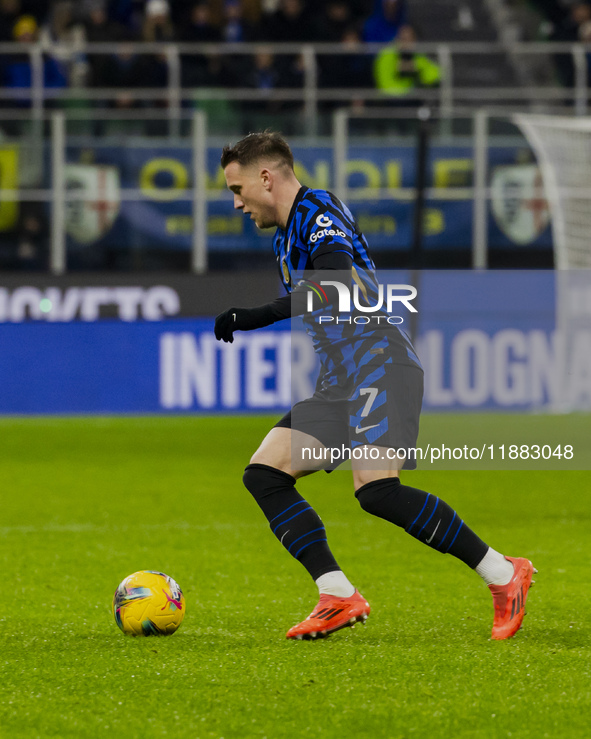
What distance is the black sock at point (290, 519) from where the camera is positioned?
4.21m

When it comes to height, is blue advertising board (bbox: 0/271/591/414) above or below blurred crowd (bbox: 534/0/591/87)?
below

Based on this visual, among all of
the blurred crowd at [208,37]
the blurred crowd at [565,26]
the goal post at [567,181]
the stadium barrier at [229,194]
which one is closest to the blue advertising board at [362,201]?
the stadium barrier at [229,194]

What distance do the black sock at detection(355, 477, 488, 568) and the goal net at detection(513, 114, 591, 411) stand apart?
868cm

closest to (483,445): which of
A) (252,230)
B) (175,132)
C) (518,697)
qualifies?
(252,230)

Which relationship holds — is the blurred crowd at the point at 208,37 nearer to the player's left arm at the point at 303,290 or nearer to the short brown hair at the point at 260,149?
the short brown hair at the point at 260,149

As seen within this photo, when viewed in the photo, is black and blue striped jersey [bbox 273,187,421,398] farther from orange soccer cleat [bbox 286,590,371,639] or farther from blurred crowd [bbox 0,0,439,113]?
blurred crowd [bbox 0,0,439,113]

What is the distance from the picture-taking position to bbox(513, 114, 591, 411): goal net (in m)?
12.4

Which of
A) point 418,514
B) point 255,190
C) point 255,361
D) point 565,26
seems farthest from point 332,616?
point 565,26

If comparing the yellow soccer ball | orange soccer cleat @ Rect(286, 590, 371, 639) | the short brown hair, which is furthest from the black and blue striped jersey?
the yellow soccer ball

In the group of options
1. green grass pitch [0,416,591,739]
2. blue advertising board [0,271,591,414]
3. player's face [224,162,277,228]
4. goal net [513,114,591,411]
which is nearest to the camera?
green grass pitch [0,416,591,739]

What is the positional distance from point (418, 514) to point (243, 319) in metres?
0.87

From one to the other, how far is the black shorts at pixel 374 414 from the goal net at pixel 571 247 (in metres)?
8.56

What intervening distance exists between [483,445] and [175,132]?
499 cm

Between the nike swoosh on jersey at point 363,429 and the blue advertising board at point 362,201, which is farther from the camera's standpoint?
the blue advertising board at point 362,201
